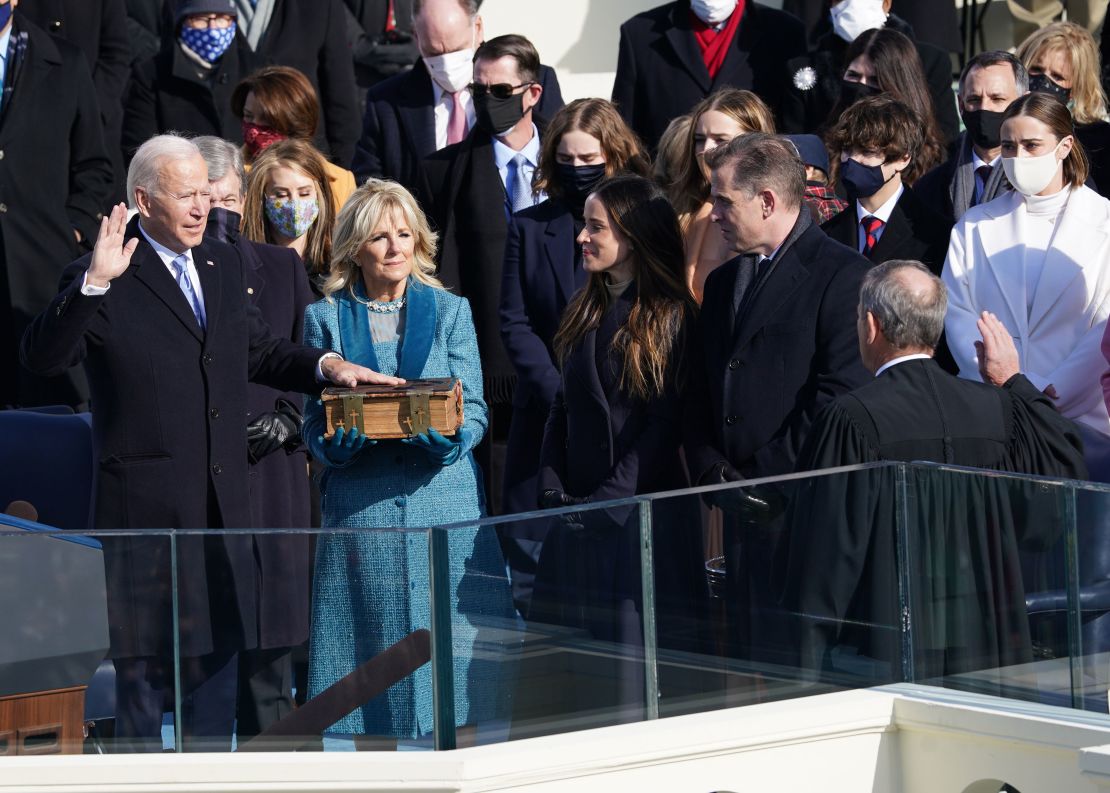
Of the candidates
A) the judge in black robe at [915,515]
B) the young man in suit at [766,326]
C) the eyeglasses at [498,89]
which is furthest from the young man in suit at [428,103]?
the judge in black robe at [915,515]

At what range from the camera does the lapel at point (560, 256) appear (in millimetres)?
7039

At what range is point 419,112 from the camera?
8.45 m

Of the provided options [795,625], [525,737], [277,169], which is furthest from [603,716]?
[277,169]

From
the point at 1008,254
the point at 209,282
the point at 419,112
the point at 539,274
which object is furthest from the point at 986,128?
the point at 209,282

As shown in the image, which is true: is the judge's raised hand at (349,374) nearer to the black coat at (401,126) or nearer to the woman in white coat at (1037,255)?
the woman in white coat at (1037,255)

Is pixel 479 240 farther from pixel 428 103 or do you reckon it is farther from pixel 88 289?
pixel 88 289

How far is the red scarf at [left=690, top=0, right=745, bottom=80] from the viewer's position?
884cm

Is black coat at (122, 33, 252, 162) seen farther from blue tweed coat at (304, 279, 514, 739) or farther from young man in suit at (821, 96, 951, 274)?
blue tweed coat at (304, 279, 514, 739)

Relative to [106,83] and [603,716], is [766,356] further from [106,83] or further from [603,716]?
[106,83]

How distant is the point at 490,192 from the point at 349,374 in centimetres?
215

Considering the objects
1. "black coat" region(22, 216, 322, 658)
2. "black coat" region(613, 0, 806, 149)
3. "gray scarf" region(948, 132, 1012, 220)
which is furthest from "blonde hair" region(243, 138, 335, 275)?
"gray scarf" region(948, 132, 1012, 220)

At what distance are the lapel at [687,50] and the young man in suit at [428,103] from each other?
654mm

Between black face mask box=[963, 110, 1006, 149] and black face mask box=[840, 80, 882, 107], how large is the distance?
1.61ft

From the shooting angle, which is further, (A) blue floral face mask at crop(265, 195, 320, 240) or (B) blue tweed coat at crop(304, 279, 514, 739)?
(A) blue floral face mask at crop(265, 195, 320, 240)
